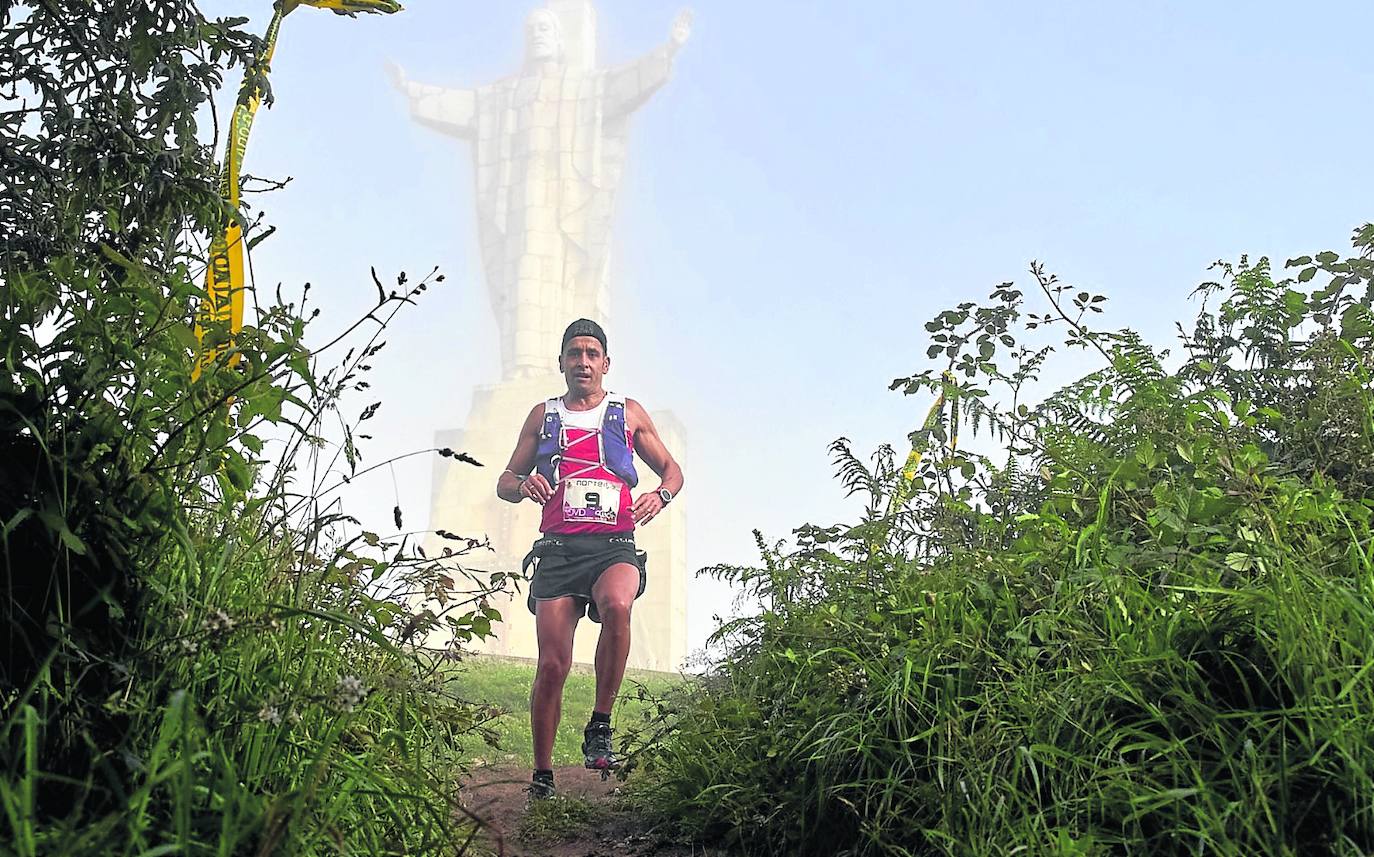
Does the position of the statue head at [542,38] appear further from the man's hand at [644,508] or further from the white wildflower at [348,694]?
the white wildflower at [348,694]

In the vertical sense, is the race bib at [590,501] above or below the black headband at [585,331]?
below

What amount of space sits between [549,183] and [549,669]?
2347 cm

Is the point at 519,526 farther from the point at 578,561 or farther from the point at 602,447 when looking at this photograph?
the point at 578,561

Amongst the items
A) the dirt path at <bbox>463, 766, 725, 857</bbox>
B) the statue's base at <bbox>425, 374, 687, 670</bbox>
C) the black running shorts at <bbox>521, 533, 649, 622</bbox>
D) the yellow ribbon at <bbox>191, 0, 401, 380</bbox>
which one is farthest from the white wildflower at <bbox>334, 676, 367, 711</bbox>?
the statue's base at <bbox>425, 374, 687, 670</bbox>

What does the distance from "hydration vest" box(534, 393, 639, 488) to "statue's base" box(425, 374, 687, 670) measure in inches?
638

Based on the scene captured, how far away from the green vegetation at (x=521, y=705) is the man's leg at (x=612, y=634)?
2.10 feet

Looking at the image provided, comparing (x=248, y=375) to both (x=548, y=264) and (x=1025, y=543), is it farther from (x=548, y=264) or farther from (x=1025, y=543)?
(x=548, y=264)

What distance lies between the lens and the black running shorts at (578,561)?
5.63 meters

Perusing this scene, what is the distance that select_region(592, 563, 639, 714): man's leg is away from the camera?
5.41 m

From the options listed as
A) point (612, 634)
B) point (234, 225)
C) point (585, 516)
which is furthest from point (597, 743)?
point (234, 225)

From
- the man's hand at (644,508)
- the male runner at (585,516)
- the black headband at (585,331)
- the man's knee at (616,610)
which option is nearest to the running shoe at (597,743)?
the male runner at (585,516)

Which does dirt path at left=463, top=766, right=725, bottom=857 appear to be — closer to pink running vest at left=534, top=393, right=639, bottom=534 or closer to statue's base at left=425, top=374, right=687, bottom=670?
pink running vest at left=534, top=393, right=639, bottom=534

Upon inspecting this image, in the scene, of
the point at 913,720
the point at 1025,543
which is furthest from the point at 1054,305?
the point at 913,720

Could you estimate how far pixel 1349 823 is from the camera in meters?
2.02
